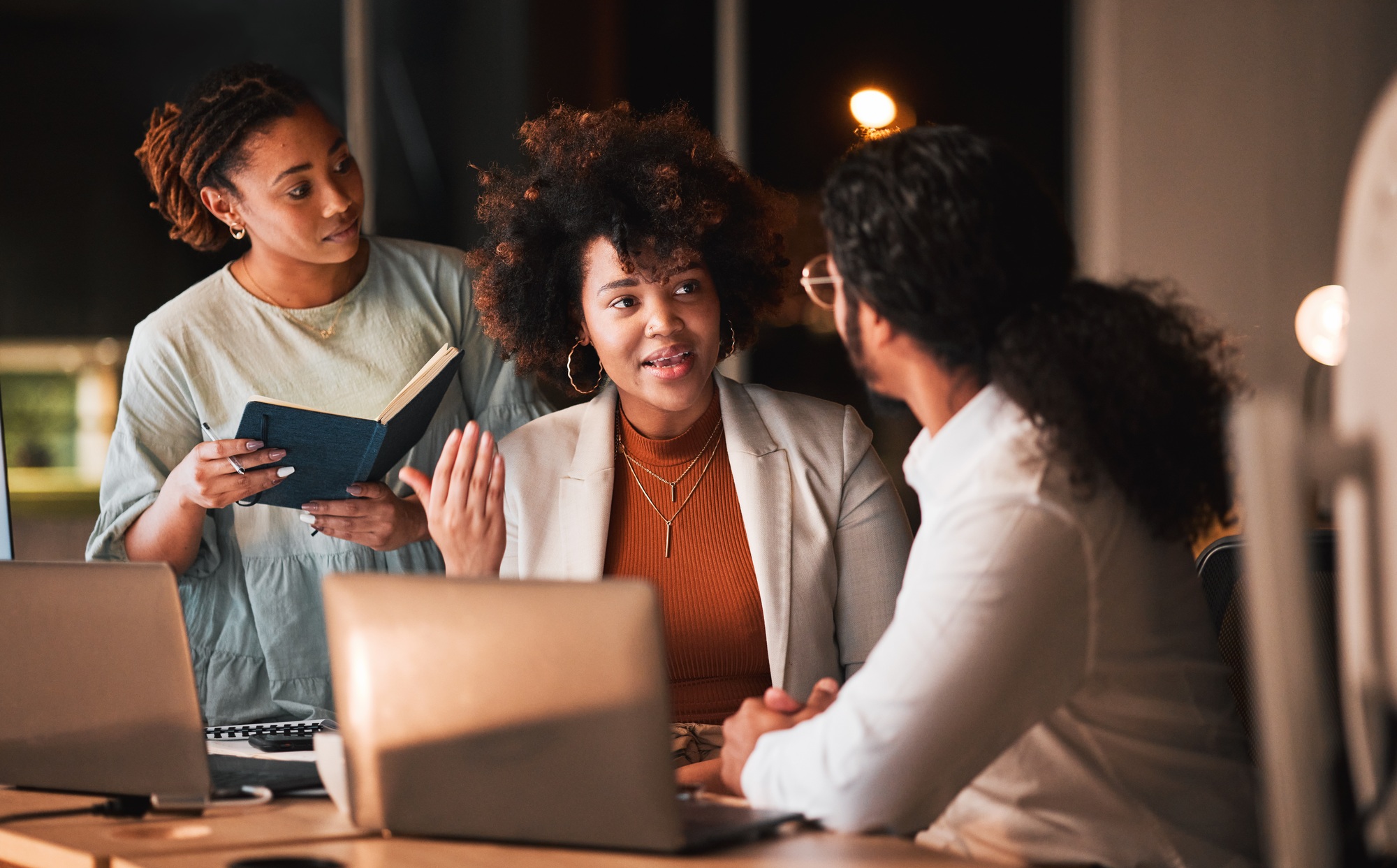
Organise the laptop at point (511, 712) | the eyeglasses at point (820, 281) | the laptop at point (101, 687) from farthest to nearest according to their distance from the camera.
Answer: the eyeglasses at point (820, 281) < the laptop at point (101, 687) < the laptop at point (511, 712)

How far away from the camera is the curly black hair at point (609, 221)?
2141 millimetres

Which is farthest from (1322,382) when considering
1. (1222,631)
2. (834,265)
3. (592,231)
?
(834,265)

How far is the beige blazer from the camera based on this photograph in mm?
2051

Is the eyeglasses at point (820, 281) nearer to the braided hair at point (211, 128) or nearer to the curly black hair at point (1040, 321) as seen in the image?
the curly black hair at point (1040, 321)

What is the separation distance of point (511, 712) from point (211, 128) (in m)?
1.45

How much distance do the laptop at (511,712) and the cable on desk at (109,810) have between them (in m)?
0.32

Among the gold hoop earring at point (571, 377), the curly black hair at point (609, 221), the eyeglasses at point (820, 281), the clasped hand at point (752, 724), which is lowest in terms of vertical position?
the clasped hand at point (752, 724)

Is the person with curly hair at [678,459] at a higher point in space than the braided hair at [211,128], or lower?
lower

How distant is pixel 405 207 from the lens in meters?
4.86

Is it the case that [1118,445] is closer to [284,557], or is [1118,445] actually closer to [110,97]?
[284,557]

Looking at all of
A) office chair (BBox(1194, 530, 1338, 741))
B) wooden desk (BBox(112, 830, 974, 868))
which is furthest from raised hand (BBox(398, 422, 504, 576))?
office chair (BBox(1194, 530, 1338, 741))

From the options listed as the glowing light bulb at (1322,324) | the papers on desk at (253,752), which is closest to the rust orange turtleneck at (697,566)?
the papers on desk at (253,752)

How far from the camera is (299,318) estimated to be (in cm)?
235

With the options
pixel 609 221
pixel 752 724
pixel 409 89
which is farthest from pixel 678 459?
pixel 409 89
